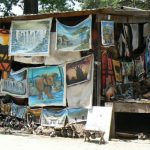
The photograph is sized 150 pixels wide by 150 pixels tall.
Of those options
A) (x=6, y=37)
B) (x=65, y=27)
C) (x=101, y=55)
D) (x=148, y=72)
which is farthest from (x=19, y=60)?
(x=148, y=72)

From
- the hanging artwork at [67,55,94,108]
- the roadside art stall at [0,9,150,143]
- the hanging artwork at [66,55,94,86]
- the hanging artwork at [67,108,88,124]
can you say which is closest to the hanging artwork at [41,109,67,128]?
the roadside art stall at [0,9,150,143]

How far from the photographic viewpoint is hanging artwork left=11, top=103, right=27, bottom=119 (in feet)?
43.3

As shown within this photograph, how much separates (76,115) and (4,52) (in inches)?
123

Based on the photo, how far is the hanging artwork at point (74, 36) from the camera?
471 inches

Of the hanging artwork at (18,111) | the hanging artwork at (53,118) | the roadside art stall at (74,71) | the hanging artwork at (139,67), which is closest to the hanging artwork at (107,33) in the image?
the roadside art stall at (74,71)

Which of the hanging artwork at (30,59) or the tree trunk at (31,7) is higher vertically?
the tree trunk at (31,7)

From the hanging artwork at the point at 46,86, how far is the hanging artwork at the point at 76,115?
34cm

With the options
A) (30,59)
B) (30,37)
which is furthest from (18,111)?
(30,37)

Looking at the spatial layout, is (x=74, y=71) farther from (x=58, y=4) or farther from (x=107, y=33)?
(x=58, y=4)

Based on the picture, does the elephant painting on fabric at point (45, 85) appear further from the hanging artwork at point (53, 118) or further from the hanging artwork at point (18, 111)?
the hanging artwork at point (18, 111)

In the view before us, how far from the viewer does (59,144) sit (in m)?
10.6

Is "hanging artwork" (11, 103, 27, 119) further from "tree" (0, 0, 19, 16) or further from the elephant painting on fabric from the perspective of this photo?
"tree" (0, 0, 19, 16)

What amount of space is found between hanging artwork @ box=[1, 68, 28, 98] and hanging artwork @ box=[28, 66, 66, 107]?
9.4 inches

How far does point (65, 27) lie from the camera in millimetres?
12406
